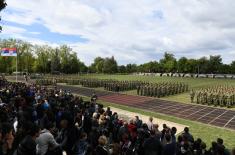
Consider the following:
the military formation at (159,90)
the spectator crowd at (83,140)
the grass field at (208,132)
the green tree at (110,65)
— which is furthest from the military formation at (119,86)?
the green tree at (110,65)

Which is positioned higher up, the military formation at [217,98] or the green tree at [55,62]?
the green tree at [55,62]

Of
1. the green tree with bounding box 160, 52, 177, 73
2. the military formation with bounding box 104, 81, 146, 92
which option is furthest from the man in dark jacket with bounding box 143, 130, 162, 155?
the green tree with bounding box 160, 52, 177, 73

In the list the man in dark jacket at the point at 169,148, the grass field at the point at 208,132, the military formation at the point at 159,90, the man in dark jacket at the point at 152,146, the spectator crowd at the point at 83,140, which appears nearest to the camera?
the spectator crowd at the point at 83,140

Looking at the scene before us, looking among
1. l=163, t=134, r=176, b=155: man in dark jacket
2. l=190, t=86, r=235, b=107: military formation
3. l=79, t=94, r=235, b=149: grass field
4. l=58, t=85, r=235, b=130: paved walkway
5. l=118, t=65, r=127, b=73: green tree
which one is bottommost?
l=79, t=94, r=235, b=149: grass field

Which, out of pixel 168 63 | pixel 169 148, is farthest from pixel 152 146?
pixel 168 63

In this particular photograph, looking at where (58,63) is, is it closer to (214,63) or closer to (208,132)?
(214,63)

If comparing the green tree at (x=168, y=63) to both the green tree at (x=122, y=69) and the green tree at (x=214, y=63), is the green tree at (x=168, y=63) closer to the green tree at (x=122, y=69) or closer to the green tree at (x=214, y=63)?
the green tree at (x=214, y=63)

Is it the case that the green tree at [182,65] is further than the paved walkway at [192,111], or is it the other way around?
the green tree at [182,65]

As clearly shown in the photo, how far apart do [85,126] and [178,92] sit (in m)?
29.7

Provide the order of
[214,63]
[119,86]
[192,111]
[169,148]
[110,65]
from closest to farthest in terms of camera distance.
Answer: [169,148], [192,111], [119,86], [214,63], [110,65]

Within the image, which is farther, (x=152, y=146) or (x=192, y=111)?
(x=192, y=111)

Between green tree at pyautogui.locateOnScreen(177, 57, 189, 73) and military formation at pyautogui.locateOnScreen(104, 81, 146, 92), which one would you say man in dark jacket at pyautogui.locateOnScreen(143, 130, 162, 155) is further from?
green tree at pyautogui.locateOnScreen(177, 57, 189, 73)

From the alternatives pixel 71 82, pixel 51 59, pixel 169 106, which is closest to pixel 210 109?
pixel 169 106

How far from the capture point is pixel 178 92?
36.5m
